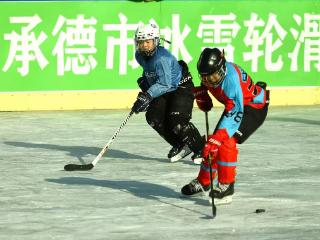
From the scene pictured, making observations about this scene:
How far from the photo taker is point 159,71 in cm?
1005

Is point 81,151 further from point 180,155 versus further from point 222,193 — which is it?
A: point 222,193

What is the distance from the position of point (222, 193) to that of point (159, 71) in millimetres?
2231

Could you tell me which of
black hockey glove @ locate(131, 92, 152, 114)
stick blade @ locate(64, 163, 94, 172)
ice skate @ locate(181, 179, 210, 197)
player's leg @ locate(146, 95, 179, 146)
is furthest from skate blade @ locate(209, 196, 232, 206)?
player's leg @ locate(146, 95, 179, 146)

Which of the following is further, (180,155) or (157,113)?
(180,155)

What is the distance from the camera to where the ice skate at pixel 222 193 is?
26.8 feet

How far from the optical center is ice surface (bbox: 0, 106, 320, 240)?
7402 mm

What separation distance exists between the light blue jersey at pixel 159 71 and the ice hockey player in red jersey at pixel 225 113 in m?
1.56

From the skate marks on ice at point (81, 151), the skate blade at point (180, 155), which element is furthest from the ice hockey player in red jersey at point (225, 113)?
the skate marks on ice at point (81, 151)

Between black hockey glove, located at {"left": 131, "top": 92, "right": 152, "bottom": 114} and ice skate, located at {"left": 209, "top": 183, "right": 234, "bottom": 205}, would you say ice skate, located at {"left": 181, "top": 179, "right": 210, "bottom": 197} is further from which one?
black hockey glove, located at {"left": 131, "top": 92, "right": 152, "bottom": 114}

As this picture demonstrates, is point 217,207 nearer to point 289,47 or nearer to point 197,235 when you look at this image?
point 197,235

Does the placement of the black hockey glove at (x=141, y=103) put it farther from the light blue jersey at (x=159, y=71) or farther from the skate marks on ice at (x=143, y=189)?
the skate marks on ice at (x=143, y=189)

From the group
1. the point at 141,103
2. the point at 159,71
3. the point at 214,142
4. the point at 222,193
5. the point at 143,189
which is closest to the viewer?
the point at 214,142

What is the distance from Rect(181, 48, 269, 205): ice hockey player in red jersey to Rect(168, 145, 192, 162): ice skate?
2.03 m

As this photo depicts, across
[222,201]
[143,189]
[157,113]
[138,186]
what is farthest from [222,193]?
[157,113]
